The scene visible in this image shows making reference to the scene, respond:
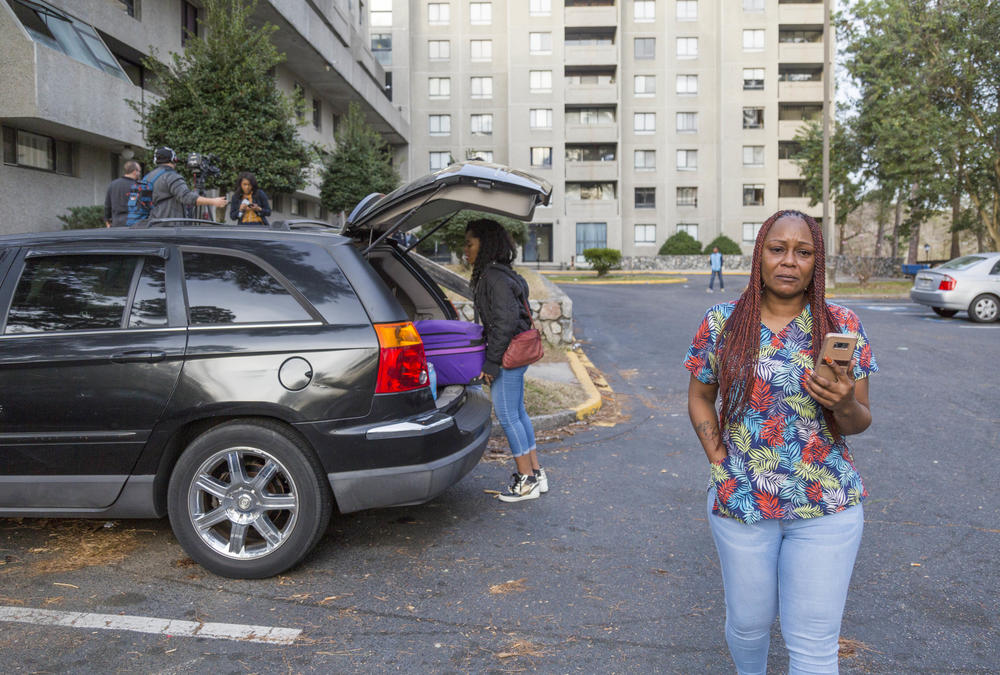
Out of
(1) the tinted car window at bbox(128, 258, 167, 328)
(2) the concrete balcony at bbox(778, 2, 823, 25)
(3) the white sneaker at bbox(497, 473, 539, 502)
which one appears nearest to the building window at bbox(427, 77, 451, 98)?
(2) the concrete balcony at bbox(778, 2, 823, 25)

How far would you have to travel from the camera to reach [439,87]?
2148 inches

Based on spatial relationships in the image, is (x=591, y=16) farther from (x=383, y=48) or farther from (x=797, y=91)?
(x=797, y=91)

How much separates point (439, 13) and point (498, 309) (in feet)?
178

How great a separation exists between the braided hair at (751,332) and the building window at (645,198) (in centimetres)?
5401

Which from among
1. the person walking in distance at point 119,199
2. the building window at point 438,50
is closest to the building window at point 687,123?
the building window at point 438,50

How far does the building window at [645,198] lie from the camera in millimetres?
54969

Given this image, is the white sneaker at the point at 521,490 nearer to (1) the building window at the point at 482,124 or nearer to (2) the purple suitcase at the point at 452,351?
(2) the purple suitcase at the point at 452,351

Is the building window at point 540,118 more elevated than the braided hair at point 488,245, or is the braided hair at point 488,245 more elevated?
the building window at point 540,118

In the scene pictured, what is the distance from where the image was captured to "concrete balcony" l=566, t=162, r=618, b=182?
53.7 m

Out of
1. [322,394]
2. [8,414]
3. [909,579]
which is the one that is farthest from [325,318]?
[909,579]

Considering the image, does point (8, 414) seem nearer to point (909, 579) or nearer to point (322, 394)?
point (322, 394)

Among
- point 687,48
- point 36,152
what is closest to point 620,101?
point 687,48

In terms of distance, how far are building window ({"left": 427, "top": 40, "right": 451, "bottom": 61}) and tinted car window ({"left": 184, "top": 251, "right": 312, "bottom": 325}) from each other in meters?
53.7

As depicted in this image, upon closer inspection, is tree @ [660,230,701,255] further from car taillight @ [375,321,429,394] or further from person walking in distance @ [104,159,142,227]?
car taillight @ [375,321,429,394]
